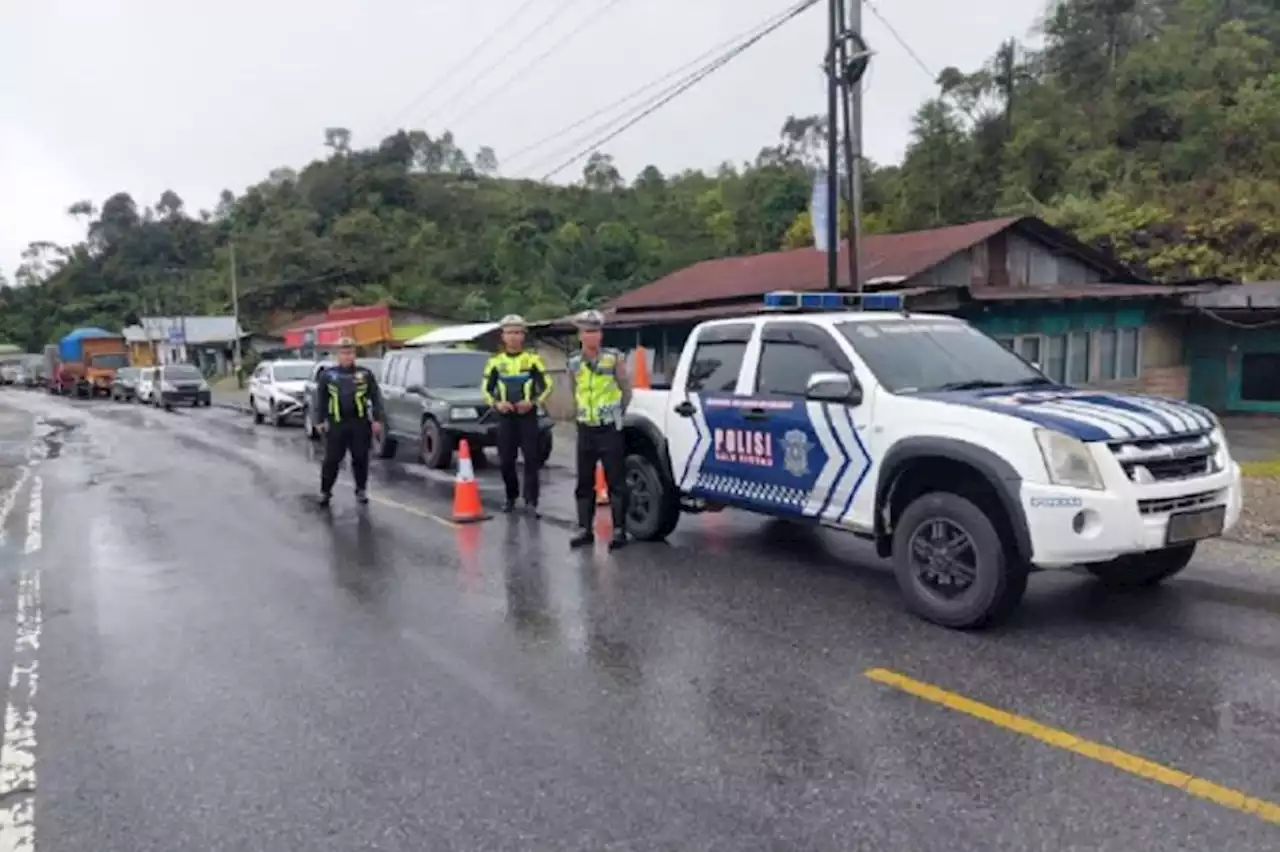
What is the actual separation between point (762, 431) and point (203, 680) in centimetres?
387

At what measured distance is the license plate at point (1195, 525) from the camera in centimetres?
555

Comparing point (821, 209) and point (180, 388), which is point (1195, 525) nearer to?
point (821, 209)

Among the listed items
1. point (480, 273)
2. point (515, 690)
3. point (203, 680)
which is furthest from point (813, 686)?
point (480, 273)

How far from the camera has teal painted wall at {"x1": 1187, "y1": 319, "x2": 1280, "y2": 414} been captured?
2175 centimetres

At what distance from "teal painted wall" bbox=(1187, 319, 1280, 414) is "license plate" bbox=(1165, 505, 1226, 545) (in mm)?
18501

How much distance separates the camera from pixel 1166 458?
5.59 metres

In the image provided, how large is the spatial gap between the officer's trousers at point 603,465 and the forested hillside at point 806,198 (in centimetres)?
2550

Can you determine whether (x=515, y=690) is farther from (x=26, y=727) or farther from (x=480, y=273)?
(x=480, y=273)

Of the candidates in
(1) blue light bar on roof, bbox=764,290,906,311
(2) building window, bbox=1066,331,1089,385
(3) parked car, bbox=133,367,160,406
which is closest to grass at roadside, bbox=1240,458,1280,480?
(1) blue light bar on roof, bbox=764,290,906,311

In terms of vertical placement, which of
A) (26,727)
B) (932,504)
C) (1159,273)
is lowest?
(26,727)

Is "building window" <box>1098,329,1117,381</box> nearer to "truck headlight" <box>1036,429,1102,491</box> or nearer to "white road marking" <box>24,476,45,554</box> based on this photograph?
"truck headlight" <box>1036,429,1102,491</box>

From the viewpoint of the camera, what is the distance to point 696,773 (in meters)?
4.09

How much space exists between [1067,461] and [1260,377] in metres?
19.7

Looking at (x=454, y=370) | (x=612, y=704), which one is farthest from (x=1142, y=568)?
(x=454, y=370)
